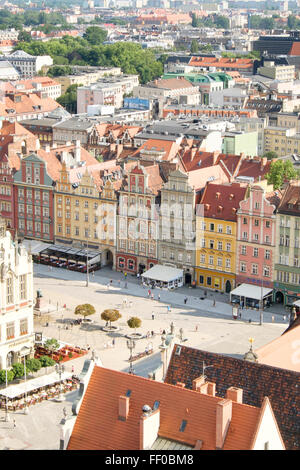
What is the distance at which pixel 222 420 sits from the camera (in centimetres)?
5003

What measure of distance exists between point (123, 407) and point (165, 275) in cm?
6371

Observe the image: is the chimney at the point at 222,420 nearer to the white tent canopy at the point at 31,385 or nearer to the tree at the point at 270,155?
the white tent canopy at the point at 31,385

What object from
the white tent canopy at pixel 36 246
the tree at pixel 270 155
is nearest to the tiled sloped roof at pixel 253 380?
the white tent canopy at pixel 36 246

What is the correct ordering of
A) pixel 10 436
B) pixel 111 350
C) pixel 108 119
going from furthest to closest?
pixel 108 119
pixel 111 350
pixel 10 436

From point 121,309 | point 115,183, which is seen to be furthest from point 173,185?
point 121,309

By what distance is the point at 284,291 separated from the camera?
109500 mm

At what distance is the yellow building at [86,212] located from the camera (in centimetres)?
12462

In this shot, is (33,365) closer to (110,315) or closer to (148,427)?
(110,315)

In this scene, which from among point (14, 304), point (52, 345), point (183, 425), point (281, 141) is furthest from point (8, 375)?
point (281, 141)

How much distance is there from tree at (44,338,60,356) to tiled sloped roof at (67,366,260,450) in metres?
35.6

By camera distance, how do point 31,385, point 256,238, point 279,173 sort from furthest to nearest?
point 279,173, point 256,238, point 31,385

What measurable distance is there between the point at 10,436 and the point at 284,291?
148 ft

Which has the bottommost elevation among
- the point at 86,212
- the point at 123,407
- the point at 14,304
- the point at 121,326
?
the point at 121,326
